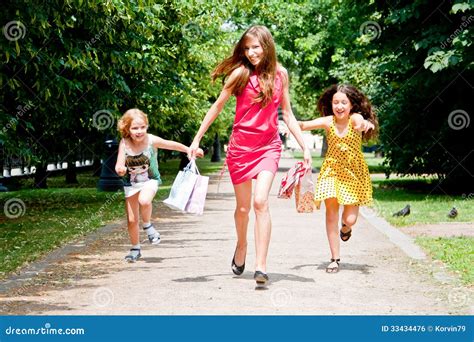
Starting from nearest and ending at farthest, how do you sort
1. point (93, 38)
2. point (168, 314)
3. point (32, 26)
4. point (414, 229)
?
point (168, 314)
point (32, 26)
point (414, 229)
point (93, 38)

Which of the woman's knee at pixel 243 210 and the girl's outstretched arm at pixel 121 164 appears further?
the girl's outstretched arm at pixel 121 164

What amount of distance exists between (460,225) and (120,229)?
4815mm

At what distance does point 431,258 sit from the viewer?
8531 mm

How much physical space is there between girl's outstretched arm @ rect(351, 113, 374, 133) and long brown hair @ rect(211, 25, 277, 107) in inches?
49.5

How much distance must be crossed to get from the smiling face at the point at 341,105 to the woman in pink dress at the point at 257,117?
0.87m

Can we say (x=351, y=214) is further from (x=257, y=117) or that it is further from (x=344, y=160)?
(x=257, y=117)

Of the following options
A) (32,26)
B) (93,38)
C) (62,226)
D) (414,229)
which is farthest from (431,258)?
(93,38)

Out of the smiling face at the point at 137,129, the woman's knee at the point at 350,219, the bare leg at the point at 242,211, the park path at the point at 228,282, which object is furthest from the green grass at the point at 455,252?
the smiling face at the point at 137,129

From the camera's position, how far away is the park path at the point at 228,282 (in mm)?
6004

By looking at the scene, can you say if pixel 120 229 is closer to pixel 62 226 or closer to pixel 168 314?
pixel 62 226

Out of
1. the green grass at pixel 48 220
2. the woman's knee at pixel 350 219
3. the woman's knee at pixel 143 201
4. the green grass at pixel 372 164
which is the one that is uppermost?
the woman's knee at pixel 350 219

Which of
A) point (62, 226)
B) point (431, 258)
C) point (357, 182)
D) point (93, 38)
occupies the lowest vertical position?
point (62, 226)

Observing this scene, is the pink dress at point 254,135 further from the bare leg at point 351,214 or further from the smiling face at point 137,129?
the smiling face at point 137,129

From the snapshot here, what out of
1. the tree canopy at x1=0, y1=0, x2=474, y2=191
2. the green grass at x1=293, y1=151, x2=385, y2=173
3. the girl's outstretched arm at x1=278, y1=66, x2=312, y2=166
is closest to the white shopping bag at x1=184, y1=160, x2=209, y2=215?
the girl's outstretched arm at x1=278, y1=66, x2=312, y2=166
